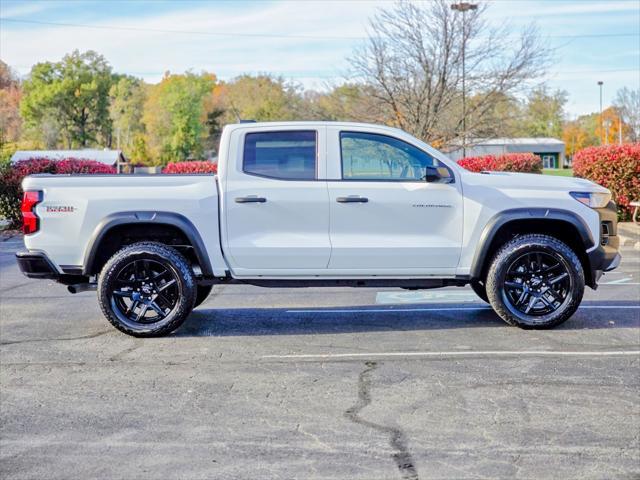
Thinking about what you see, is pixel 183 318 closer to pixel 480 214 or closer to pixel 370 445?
pixel 480 214

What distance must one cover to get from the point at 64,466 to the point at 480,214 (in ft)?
15.6

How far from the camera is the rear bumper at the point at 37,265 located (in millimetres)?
8102

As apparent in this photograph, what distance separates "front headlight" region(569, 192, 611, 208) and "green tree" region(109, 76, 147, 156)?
431ft

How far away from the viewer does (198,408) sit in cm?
577

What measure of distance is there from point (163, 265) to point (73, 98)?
135948 mm

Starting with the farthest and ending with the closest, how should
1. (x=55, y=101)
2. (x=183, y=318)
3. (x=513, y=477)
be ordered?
1. (x=55, y=101)
2. (x=183, y=318)
3. (x=513, y=477)

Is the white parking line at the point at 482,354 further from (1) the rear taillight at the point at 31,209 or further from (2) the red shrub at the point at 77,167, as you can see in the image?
(2) the red shrub at the point at 77,167

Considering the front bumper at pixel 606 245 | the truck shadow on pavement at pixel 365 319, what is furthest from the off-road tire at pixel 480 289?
the front bumper at pixel 606 245

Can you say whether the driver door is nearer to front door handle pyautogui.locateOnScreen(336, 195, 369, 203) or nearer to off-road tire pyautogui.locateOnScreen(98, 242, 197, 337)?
front door handle pyautogui.locateOnScreen(336, 195, 369, 203)

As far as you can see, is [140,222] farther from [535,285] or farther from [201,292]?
[535,285]

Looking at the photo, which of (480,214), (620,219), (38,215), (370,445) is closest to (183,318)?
(38,215)

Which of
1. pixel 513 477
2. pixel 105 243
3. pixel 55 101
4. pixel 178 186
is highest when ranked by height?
pixel 55 101

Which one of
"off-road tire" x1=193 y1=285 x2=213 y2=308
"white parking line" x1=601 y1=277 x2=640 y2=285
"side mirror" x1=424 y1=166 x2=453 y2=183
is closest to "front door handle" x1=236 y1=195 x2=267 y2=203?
"side mirror" x1=424 y1=166 x2=453 y2=183

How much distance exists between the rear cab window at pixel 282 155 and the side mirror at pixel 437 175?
106cm
